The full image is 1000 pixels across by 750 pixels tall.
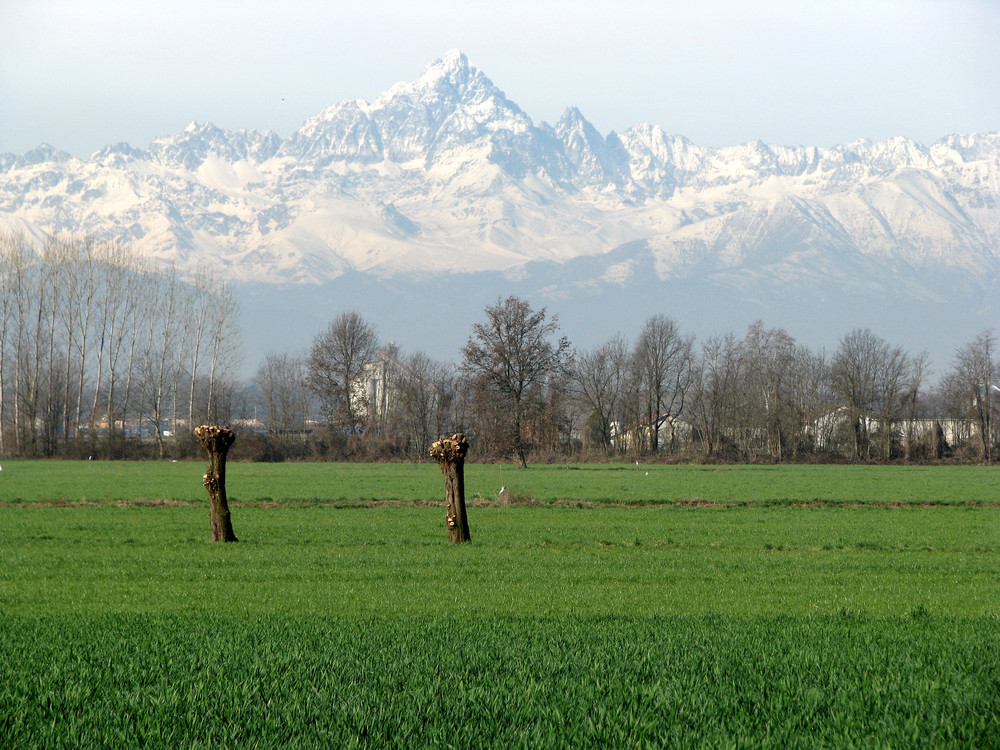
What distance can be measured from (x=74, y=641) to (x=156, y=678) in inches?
99.0

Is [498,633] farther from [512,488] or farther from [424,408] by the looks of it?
[424,408]

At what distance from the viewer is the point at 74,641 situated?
9.77 metres

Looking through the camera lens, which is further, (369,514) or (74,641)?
(369,514)

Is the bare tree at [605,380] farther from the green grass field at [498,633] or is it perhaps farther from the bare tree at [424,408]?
A: the green grass field at [498,633]

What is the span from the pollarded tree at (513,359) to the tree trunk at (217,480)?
55136 millimetres

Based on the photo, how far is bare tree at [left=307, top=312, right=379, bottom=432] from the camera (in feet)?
342

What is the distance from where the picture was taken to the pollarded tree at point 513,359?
266 ft

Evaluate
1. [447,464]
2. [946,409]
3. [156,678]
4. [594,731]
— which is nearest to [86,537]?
[447,464]

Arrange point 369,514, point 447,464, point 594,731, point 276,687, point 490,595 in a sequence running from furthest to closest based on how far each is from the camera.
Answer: point 369,514 → point 447,464 → point 490,595 → point 276,687 → point 594,731

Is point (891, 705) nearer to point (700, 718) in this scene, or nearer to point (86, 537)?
point (700, 718)

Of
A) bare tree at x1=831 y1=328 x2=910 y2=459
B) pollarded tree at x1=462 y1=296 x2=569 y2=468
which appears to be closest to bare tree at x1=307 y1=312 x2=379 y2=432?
pollarded tree at x1=462 y1=296 x2=569 y2=468

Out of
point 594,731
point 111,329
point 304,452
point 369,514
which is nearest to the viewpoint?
point 594,731

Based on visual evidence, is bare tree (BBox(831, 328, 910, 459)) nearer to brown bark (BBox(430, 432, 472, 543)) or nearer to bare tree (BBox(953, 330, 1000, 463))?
bare tree (BBox(953, 330, 1000, 463))

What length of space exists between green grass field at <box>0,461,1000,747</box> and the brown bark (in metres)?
1.01
